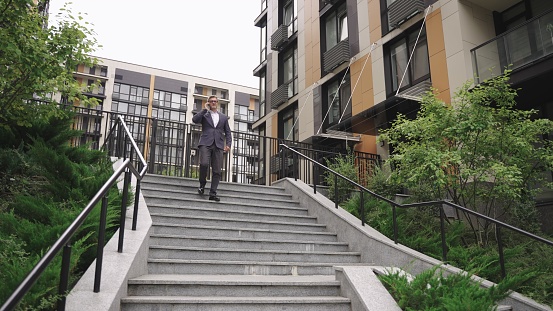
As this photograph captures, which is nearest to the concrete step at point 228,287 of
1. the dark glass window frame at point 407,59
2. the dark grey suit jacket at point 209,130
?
the dark grey suit jacket at point 209,130

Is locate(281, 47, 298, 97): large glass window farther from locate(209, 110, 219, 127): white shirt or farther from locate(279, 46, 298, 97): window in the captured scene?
locate(209, 110, 219, 127): white shirt

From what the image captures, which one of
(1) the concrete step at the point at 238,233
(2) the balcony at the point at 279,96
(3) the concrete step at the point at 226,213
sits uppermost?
(2) the balcony at the point at 279,96

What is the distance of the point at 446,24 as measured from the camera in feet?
41.2

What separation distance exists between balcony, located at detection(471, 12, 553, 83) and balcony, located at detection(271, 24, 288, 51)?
40.6 ft

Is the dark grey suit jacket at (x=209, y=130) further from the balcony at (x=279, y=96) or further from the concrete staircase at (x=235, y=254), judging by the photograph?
the balcony at (x=279, y=96)

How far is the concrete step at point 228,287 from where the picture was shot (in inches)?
181

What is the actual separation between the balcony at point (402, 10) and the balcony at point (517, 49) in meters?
3.23

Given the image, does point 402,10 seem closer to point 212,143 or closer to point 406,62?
point 406,62

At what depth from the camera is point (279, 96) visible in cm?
2156

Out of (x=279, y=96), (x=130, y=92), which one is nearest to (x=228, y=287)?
(x=279, y=96)

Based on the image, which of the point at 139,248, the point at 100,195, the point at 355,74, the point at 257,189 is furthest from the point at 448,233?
the point at 355,74

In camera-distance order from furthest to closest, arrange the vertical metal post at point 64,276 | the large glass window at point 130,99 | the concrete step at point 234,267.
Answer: the large glass window at point 130,99
the concrete step at point 234,267
the vertical metal post at point 64,276

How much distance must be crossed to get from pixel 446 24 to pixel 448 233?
302 inches

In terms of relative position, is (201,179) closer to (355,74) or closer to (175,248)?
(175,248)
